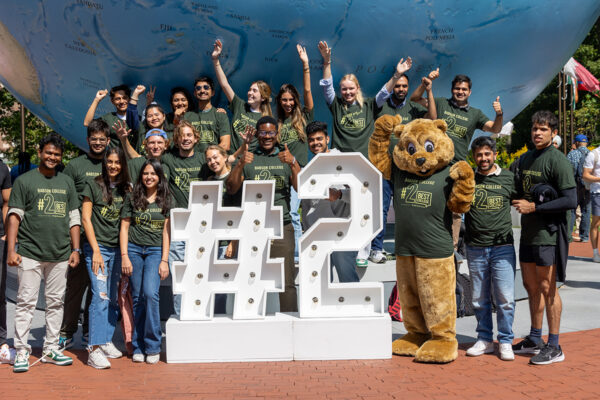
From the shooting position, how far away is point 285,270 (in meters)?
4.86

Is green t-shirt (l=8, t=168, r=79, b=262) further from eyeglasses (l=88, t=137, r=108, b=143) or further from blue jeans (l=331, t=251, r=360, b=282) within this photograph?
blue jeans (l=331, t=251, r=360, b=282)

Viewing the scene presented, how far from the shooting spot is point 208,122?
17.4 feet

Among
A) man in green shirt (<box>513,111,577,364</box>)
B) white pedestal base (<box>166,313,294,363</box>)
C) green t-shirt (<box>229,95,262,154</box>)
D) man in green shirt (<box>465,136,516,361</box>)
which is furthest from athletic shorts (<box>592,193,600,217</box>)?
white pedestal base (<box>166,313,294,363</box>)

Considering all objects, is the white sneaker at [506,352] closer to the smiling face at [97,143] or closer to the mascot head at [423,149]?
the mascot head at [423,149]

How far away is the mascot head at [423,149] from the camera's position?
434 centimetres

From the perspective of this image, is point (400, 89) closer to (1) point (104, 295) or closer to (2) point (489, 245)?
(2) point (489, 245)

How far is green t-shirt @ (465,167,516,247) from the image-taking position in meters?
4.44

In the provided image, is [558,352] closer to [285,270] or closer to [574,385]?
[574,385]

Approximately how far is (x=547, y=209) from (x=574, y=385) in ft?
3.93

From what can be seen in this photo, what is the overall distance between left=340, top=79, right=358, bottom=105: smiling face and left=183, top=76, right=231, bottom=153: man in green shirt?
3.38 ft

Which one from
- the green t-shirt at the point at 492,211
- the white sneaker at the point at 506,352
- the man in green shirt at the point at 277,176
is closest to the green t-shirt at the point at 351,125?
the man in green shirt at the point at 277,176

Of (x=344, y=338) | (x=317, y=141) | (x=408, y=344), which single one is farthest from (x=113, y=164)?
(x=408, y=344)

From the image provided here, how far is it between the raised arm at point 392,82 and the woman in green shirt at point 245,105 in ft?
3.16

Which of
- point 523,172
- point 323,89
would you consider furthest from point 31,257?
point 523,172
